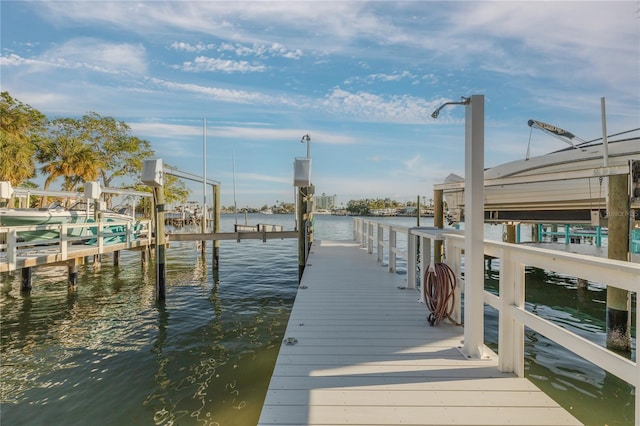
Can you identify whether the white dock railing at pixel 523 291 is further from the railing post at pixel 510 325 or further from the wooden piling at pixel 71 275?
the wooden piling at pixel 71 275

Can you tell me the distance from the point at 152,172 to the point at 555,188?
10.2m

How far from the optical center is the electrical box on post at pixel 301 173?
824 centimetres

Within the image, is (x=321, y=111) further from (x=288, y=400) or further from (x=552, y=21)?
(x=288, y=400)

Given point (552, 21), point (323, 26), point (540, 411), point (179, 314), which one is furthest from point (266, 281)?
point (552, 21)

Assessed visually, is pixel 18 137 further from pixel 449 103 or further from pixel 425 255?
pixel 449 103

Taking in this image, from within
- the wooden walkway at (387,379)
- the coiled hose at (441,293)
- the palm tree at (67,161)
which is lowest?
the wooden walkway at (387,379)

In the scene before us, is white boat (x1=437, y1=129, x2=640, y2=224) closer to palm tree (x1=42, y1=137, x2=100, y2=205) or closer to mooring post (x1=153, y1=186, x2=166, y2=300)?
mooring post (x1=153, y1=186, x2=166, y2=300)

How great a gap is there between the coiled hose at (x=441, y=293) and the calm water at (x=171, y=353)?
142 centimetres

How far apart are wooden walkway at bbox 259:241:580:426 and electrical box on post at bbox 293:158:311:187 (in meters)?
4.68

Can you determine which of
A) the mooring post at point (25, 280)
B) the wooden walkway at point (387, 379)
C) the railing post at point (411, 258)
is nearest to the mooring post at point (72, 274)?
the mooring post at point (25, 280)

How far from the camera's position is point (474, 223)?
2.55 meters

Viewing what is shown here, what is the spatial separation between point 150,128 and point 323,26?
2248 cm

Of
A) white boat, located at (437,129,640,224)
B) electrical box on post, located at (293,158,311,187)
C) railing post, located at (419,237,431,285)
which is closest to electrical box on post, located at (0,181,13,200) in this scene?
electrical box on post, located at (293,158,311,187)

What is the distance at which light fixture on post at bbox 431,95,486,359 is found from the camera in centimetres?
255
